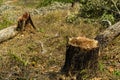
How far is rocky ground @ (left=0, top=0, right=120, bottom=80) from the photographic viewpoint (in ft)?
19.9

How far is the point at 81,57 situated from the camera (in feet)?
18.6

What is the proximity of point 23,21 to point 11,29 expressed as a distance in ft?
1.57

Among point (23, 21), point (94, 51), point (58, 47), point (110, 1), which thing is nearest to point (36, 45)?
point (58, 47)

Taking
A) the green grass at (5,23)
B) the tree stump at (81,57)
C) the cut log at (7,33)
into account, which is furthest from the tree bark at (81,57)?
the green grass at (5,23)

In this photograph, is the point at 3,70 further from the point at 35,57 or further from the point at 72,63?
the point at 72,63

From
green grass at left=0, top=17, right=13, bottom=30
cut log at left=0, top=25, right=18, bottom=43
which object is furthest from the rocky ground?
green grass at left=0, top=17, right=13, bottom=30

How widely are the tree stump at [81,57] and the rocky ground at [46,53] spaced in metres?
0.17

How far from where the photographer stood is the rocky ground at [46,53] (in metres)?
6.05

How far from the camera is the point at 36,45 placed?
7.97 m

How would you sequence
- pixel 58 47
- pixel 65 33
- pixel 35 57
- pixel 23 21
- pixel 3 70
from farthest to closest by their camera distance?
1. pixel 23 21
2. pixel 65 33
3. pixel 58 47
4. pixel 35 57
5. pixel 3 70

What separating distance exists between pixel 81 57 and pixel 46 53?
183cm

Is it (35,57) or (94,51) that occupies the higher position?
(94,51)

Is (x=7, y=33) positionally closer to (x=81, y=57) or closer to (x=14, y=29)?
(x=14, y=29)

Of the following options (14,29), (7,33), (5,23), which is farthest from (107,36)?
(5,23)
